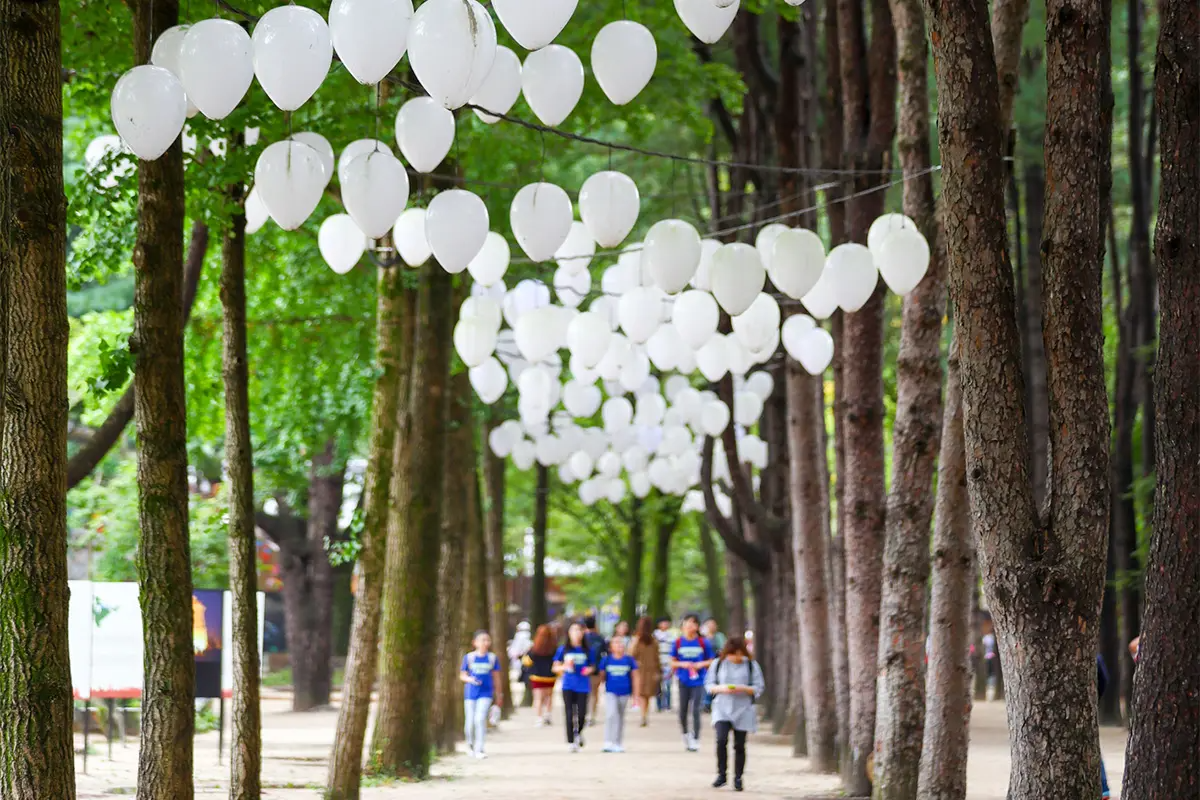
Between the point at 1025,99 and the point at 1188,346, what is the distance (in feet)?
49.2

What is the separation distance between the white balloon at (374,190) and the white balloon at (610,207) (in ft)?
5.32

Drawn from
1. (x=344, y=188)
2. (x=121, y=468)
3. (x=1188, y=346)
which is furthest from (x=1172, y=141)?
(x=121, y=468)

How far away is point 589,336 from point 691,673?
11.0 m

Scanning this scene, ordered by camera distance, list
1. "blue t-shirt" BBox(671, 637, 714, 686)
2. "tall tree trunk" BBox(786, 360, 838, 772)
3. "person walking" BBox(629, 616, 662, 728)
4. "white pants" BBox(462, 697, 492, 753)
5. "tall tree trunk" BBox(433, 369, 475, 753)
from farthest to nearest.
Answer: "person walking" BBox(629, 616, 662, 728) → "blue t-shirt" BBox(671, 637, 714, 686) → "tall tree trunk" BBox(433, 369, 475, 753) → "white pants" BBox(462, 697, 492, 753) → "tall tree trunk" BBox(786, 360, 838, 772)

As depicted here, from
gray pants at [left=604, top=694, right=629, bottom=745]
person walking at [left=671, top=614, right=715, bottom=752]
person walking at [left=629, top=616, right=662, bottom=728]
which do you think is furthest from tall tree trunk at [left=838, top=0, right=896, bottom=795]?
person walking at [left=629, top=616, right=662, bottom=728]

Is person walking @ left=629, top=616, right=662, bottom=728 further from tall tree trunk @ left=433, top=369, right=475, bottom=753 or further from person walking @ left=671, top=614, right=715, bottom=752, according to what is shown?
tall tree trunk @ left=433, top=369, right=475, bottom=753

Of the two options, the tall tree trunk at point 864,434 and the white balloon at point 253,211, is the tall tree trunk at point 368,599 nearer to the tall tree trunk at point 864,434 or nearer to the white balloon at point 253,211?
the white balloon at point 253,211

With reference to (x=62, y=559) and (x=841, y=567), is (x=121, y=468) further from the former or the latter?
(x=62, y=559)

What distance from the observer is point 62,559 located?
6.36 meters

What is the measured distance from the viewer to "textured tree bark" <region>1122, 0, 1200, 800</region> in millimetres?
7961

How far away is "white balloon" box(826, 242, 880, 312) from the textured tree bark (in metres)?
2.16

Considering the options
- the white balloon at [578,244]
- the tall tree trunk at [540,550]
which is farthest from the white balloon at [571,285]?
the tall tree trunk at [540,550]

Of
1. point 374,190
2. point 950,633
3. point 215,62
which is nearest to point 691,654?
point 950,633

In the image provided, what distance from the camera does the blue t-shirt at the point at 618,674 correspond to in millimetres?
20766
